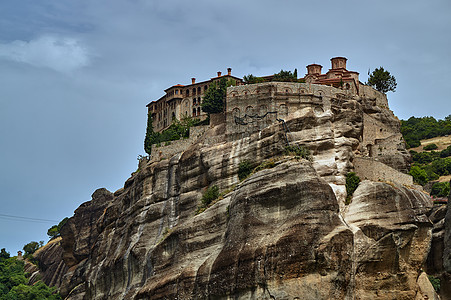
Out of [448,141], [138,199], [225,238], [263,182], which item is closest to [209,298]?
[225,238]

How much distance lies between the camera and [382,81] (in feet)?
301

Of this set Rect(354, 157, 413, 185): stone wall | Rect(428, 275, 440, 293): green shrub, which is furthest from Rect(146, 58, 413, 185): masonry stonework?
Rect(428, 275, 440, 293): green shrub

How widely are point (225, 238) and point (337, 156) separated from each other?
36.8 feet

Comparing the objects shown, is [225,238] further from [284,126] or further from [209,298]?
[284,126]

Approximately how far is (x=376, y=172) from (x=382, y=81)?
101ft

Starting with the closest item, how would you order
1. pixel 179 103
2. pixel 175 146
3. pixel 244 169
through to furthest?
1. pixel 244 169
2. pixel 175 146
3. pixel 179 103

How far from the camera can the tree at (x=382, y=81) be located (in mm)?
91375

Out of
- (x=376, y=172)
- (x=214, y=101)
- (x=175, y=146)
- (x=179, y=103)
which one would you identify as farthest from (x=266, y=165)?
(x=179, y=103)

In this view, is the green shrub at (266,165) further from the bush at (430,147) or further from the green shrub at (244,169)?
the bush at (430,147)

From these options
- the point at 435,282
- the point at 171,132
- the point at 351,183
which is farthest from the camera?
the point at 171,132

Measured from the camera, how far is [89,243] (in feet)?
308

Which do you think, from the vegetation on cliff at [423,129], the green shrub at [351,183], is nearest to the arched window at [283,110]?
the green shrub at [351,183]

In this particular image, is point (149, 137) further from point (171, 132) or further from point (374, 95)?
point (374, 95)

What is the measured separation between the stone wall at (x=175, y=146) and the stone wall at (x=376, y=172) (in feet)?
66.2
